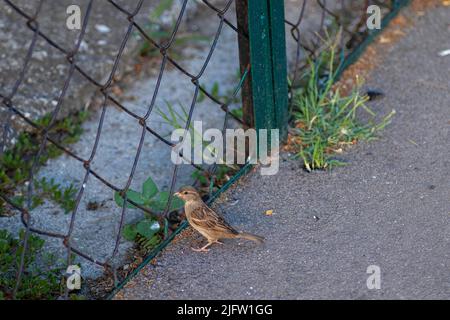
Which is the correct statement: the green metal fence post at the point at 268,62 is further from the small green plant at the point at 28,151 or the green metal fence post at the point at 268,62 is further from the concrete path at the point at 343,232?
the small green plant at the point at 28,151

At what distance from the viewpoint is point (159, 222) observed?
3654 mm

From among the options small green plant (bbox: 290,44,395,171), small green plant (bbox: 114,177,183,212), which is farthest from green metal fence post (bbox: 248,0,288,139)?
small green plant (bbox: 114,177,183,212)

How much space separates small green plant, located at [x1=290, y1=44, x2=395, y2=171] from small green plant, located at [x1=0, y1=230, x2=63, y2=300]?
129 cm

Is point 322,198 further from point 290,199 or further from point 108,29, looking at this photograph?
point 108,29

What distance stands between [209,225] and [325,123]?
104 centimetres

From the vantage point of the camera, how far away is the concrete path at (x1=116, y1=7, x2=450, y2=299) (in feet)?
10.8

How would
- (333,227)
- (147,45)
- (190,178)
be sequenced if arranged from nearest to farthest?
(333,227) < (190,178) < (147,45)

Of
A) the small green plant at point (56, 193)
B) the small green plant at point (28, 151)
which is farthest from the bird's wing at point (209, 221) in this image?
the small green plant at point (28, 151)

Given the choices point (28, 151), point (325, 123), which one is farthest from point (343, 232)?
point (28, 151)

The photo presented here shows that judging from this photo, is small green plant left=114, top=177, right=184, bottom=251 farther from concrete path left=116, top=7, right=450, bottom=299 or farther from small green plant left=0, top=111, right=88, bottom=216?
small green plant left=0, top=111, right=88, bottom=216

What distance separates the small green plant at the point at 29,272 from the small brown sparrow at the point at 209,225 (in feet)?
1.97

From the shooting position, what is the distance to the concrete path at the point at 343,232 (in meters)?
3.29

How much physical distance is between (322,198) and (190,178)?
0.79m
